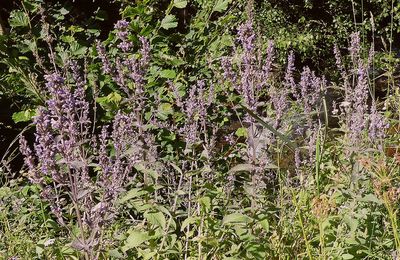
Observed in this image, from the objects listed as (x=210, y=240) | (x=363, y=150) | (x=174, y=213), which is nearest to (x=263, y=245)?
(x=210, y=240)

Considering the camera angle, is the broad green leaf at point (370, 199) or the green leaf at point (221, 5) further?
the green leaf at point (221, 5)

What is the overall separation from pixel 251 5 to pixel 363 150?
709 mm

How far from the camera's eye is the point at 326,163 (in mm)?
3125

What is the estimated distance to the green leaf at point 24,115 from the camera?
3.68 m

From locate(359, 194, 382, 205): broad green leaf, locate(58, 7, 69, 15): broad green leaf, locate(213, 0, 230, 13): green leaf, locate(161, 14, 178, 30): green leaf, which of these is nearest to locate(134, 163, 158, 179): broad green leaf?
locate(359, 194, 382, 205): broad green leaf

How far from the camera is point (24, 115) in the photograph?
3.71 meters

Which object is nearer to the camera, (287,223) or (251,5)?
(251,5)

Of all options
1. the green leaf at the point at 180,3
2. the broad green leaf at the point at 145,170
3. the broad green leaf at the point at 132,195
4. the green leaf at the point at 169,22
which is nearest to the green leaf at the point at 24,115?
the green leaf at the point at 169,22

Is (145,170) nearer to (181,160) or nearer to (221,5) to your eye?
(181,160)

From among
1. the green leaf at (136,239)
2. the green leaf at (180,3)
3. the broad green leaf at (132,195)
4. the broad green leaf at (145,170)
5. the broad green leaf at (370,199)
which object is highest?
the green leaf at (180,3)

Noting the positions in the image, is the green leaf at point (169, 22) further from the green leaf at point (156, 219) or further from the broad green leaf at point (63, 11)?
the green leaf at point (156, 219)

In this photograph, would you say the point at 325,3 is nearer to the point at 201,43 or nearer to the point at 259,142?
the point at 201,43

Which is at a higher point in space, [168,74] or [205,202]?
[168,74]

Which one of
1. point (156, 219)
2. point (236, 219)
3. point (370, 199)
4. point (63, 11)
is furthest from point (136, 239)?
point (63, 11)
